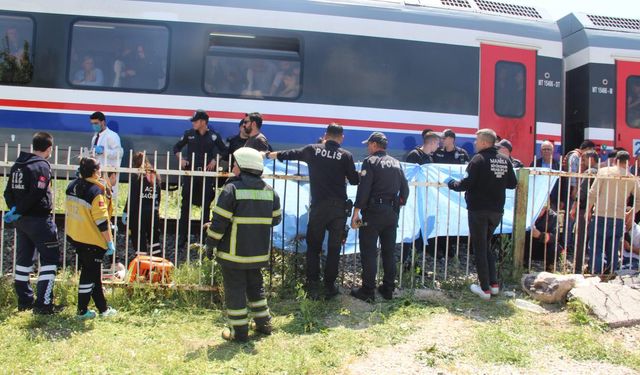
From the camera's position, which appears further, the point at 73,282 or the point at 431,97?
the point at 431,97

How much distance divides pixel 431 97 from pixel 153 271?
15.5 ft

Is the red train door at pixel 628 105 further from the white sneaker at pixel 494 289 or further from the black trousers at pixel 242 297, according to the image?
the black trousers at pixel 242 297

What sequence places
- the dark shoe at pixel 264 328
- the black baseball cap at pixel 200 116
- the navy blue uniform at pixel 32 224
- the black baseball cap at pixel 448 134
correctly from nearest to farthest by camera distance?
the dark shoe at pixel 264 328 < the navy blue uniform at pixel 32 224 < the black baseball cap at pixel 200 116 < the black baseball cap at pixel 448 134

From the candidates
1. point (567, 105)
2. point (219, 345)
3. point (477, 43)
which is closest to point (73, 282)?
point (219, 345)

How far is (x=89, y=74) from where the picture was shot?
24.3 feet

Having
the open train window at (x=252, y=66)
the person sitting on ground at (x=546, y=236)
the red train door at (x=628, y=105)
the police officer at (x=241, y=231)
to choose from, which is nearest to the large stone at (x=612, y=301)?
the person sitting on ground at (x=546, y=236)

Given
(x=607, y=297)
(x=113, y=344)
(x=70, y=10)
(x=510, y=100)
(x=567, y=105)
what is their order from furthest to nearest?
(x=567, y=105)
(x=510, y=100)
(x=70, y=10)
(x=607, y=297)
(x=113, y=344)

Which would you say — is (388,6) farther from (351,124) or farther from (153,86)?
(153,86)

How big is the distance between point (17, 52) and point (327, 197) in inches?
193

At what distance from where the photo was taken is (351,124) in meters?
7.88

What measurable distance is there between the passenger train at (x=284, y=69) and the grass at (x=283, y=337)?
9.34 ft

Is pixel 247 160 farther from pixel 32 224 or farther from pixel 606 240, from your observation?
pixel 606 240

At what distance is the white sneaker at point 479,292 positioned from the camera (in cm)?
584

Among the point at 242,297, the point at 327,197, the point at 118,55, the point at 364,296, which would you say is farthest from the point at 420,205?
the point at 118,55
